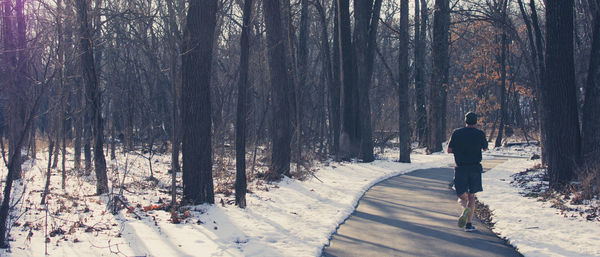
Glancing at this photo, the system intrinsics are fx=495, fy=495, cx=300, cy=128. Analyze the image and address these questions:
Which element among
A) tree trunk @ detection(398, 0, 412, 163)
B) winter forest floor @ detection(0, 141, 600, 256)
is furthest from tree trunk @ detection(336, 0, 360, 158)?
winter forest floor @ detection(0, 141, 600, 256)

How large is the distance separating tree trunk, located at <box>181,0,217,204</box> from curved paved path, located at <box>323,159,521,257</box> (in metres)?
3.26

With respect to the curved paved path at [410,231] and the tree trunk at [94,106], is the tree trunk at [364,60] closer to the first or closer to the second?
the curved paved path at [410,231]

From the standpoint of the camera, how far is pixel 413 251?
712 centimetres

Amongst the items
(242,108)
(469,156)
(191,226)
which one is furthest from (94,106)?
(469,156)

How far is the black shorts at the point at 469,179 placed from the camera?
28.9 feet

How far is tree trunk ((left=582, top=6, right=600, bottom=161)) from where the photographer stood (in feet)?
41.9

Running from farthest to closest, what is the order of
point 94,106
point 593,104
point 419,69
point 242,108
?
point 419,69 < point 593,104 < point 94,106 < point 242,108

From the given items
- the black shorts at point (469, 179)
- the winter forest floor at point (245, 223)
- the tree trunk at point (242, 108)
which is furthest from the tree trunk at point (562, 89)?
the tree trunk at point (242, 108)

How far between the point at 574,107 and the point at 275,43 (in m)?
8.81

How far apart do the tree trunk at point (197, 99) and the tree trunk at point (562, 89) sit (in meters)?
8.42

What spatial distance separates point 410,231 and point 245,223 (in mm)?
2982

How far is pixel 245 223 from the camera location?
9164 mm

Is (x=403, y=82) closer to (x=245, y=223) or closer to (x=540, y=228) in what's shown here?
(x=540, y=228)

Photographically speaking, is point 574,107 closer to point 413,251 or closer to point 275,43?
point 413,251
